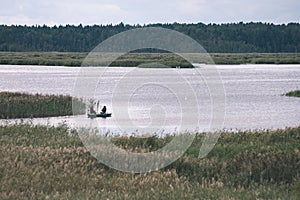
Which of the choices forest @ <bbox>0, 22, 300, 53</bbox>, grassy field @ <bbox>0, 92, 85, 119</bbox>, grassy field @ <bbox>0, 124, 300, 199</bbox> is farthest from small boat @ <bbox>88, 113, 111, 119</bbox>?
forest @ <bbox>0, 22, 300, 53</bbox>

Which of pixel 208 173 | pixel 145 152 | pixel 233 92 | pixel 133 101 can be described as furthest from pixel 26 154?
pixel 233 92

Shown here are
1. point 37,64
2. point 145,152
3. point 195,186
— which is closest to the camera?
point 195,186

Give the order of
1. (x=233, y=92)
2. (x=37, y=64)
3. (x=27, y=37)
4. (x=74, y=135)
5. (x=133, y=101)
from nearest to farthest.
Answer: (x=74, y=135), (x=133, y=101), (x=233, y=92), (x=37, y=64), (x=27, y=37)

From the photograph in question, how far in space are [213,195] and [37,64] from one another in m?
106

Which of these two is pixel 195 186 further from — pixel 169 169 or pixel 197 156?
pixel 197 156

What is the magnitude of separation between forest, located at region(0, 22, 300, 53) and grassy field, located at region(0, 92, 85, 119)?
439 ft

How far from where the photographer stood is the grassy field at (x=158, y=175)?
1284 cm

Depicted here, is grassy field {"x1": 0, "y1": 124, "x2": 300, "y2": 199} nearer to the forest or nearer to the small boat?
the small boat

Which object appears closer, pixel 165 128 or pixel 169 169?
pixel 169 169

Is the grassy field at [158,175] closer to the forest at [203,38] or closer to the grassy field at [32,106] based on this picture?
the grassy field at [32,106]

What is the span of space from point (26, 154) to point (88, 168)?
1.54 m

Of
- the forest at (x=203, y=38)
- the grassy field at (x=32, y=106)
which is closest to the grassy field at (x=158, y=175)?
the grassy field at (x=32, y=106)

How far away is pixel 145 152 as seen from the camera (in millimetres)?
17000

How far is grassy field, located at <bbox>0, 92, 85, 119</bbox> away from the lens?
1231 inches
